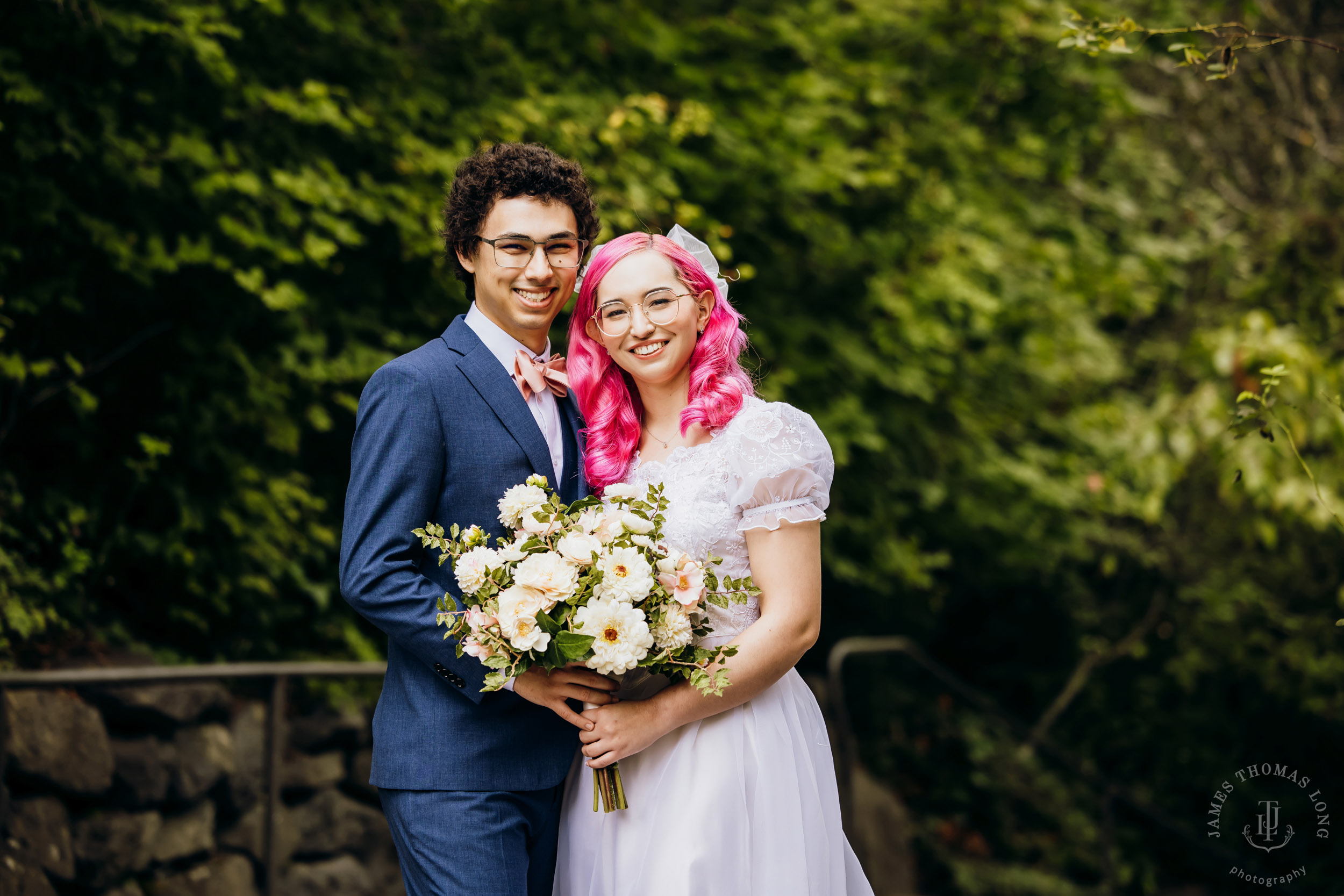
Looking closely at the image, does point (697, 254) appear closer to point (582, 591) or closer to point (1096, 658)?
point (582, 591)

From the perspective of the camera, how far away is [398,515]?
2.07m

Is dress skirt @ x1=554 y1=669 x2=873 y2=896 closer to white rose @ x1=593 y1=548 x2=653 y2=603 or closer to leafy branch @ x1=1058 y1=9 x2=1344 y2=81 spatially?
white rose @ x1=593 y1=548 x2=653 y2=603

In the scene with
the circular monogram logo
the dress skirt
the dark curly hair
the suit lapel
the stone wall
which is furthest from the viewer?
the circular monogram logo

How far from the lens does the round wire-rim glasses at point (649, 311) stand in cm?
235

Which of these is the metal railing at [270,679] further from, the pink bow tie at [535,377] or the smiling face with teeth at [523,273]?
the smiling face with teeth at [523,273]

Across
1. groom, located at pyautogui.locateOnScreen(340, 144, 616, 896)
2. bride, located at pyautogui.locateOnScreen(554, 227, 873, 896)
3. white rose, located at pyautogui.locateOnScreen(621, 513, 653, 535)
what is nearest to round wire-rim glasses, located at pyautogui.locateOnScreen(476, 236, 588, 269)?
groom, located at pyautogui.locateOnScreen(340, 144, 616, 896)

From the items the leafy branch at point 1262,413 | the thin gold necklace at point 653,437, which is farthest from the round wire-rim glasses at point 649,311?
the leafy branch at point 1262,413

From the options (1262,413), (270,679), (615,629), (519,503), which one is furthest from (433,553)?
(1262,413)

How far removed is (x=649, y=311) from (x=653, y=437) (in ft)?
0.96

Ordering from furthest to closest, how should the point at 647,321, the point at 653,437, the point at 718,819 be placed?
1. the point at 653,437
2. the point at 647,321
3. the point at 718,819

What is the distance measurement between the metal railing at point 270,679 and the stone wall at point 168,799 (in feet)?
0.11

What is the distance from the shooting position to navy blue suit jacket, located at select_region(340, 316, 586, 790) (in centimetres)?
205

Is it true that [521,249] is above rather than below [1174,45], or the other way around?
below

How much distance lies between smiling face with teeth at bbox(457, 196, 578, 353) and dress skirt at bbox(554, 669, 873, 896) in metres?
0.94
